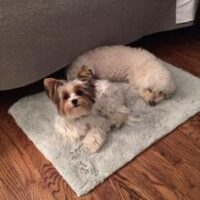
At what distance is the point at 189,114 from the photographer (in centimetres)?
180

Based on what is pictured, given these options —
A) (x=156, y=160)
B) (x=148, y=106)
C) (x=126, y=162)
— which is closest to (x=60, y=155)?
(x=126, y=162)

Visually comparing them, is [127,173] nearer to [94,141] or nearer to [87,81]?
[94,141]

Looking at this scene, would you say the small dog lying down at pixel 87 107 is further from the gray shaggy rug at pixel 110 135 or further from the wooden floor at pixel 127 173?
the wooden floor at pixel 127 173

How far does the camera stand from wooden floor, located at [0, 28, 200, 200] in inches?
55.8

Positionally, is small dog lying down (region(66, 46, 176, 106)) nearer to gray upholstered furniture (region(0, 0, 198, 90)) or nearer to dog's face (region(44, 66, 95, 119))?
gray upholstered furniture (region(0, 0, 198, 90))

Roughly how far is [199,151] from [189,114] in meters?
0.28

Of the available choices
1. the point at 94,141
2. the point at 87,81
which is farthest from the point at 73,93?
the point at 94,141

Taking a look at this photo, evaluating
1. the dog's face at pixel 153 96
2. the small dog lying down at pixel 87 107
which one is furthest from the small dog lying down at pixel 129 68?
the small dog lying down at pixel 87 107

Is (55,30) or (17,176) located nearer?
(17,176)

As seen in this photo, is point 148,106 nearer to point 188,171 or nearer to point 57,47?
point 188,171

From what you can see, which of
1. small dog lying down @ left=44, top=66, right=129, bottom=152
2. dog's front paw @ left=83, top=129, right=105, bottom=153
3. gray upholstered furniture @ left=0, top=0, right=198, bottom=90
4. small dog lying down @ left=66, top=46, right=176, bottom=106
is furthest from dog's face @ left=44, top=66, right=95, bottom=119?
small dog lying down @ left=66, top=46, right=176, bottom=106

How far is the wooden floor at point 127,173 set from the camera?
1418 mm

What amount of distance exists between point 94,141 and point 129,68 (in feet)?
2.14

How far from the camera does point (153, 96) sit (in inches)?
73.4
